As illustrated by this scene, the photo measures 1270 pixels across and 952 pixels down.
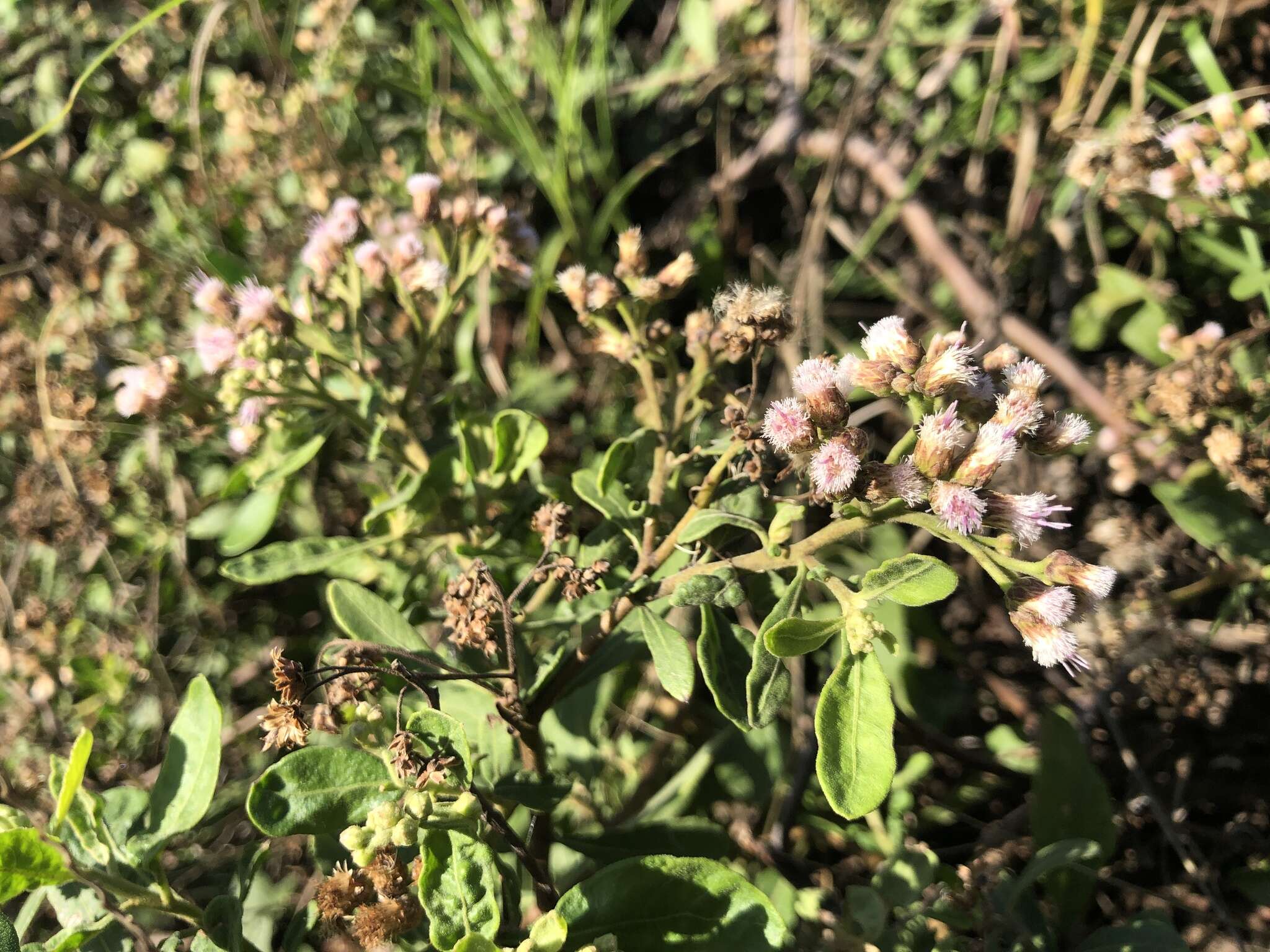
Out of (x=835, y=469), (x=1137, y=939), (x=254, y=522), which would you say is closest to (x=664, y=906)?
(x=835, y=469)

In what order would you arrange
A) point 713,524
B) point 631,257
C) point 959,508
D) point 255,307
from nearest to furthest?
point 959,508
point 713,524
point 631,257
point 255,307

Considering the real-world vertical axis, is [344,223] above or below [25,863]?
above

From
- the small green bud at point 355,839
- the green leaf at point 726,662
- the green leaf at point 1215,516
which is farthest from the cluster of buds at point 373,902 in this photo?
the green leaf at point 1215,516

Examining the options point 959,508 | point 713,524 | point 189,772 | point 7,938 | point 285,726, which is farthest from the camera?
point 189,772

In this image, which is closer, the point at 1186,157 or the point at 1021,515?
the point at 1021,515

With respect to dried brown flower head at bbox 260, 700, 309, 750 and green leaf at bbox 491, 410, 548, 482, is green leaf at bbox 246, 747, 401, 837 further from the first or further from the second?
green leaf at bbox 491, 410, 548, 482

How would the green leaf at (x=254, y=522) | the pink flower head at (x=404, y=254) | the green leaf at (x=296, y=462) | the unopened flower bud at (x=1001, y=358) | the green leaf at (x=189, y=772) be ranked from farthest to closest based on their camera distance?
the green leaf at (x=254, y=522) < the pink flower head at (x=404, y=254) < the green leaf at (x=296, y=462) < the green leaf at (x=189, y=772) < the unopened flower bud at (x=1001, y=358)

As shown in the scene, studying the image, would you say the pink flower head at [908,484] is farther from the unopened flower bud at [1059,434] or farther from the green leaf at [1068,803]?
the green leaf at [1068,803]

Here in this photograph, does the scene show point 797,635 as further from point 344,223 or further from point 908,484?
point 344,223
